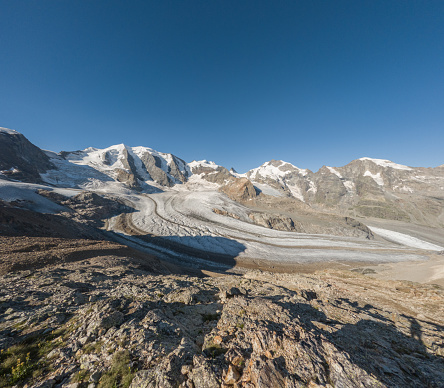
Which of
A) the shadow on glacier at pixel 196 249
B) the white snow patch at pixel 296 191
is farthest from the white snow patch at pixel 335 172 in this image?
the shadow on glacier at pixel 196 249

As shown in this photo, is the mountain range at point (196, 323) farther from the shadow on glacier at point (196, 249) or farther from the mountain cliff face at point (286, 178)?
the mountain cliff face at point (286, 178)

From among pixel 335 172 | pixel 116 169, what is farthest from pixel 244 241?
pixel 335 172

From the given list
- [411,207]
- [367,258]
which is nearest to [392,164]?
[411,207]

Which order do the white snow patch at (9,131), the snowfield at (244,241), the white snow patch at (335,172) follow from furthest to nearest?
the white snow patch at (335,172)
the white snow patch at (9,131)
the snowfield at (244,241)

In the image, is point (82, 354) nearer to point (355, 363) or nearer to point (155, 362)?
point (155, 362)

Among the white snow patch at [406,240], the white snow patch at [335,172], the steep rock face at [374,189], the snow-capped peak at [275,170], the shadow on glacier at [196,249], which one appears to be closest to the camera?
the shadow on glacier at [196,249]

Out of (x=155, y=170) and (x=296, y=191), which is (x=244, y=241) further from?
(x=296, y=191)
